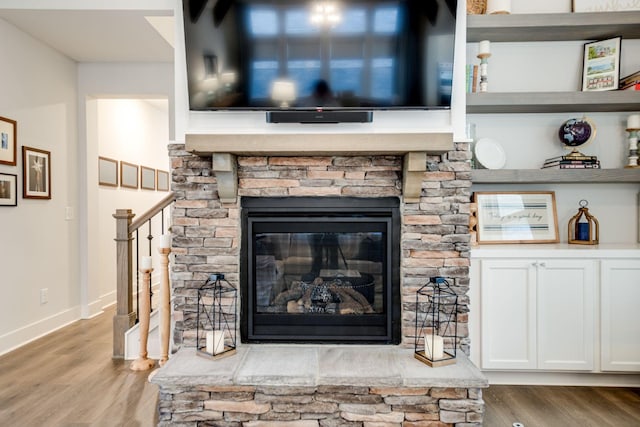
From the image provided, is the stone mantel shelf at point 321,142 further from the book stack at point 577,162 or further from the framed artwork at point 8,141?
the framed artwork at point 8,141

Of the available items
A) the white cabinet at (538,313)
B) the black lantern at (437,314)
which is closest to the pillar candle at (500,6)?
the white cabinet at (538,313)

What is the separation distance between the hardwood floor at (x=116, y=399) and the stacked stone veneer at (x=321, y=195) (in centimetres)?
39

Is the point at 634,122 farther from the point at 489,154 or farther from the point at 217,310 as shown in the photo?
the point at 217,310

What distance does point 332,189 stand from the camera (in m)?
2.18

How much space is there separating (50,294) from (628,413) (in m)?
4.14

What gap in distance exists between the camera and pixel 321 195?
86.2 inches

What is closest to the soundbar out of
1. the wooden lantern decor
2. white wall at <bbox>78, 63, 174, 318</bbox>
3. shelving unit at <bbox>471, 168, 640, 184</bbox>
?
shelving unit at <bbox>471, 168, 640, 184</bbox>

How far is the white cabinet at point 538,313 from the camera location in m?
2.24

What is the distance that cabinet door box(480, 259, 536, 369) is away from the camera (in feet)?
7.39

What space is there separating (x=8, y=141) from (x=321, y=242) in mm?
2513

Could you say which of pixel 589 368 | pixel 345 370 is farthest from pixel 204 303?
pixel 589 368

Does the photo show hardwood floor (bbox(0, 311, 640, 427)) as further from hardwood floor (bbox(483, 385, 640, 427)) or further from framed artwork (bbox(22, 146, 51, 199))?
framed artwork (bbox(22, 146, 51, 199))

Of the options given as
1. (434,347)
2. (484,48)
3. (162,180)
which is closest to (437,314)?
(434,347)

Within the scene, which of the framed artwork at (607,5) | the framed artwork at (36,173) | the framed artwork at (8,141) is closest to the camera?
the framed artwork at (607,5)
